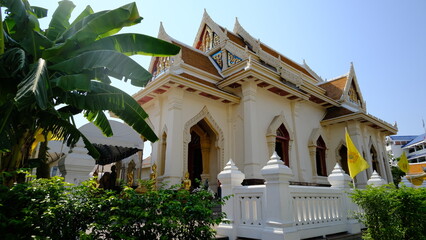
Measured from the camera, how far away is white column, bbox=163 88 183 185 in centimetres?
840

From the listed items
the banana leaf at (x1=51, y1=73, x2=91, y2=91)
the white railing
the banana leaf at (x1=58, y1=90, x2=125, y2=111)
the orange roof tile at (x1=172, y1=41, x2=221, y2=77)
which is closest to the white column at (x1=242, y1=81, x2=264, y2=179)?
the orange roof tile at (x1=172, y1=41, x2=221, y2=77)

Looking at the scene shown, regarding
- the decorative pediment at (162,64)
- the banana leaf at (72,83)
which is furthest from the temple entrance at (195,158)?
the banana leaf at (72,83)

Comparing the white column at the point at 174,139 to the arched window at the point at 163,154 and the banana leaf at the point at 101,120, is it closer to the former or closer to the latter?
the arched window at the point at 163,154

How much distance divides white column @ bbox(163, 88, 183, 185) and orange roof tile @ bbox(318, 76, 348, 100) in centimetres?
843

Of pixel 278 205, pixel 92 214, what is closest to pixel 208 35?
pixel 278 205

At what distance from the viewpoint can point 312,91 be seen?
12.0m

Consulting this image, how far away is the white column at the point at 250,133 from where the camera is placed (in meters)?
9.06

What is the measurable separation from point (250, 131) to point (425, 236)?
534cm

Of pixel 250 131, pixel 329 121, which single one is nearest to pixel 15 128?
pixel 250 131

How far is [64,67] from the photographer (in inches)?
162

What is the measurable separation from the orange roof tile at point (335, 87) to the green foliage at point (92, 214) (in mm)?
12302

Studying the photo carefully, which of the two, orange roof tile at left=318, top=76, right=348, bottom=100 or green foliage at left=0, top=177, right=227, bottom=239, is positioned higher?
orange roof tile at left=318, top=76, right=348, bottom=100

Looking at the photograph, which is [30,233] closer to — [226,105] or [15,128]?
[15,128]

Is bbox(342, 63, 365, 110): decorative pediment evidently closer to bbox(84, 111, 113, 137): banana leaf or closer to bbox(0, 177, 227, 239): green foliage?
bbox(84, 111, 113, 137): banana leaf
